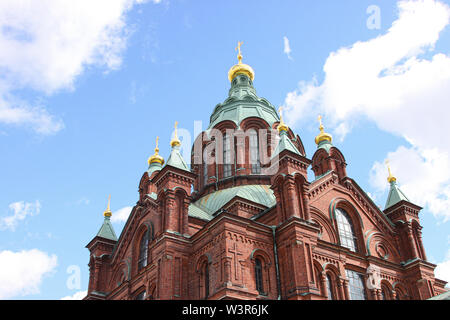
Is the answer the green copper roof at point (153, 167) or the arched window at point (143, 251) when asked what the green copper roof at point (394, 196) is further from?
the green copper roof at point (153, 167)

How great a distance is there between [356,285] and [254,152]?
1271cm

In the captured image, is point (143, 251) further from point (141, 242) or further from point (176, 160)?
point (176, 160)

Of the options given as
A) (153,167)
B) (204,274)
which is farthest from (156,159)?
(204,274)

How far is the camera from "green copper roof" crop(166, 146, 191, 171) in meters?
23.5

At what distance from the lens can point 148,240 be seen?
25.0 meters

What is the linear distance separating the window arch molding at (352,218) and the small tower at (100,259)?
13514 mm

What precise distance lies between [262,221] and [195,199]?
30.2 ft

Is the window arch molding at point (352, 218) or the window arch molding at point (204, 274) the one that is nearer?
the window arch molding at point (204, 274)

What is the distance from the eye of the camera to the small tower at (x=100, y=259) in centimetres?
2719

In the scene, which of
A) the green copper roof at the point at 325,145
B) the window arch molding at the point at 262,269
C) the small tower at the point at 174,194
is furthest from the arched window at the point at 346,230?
the small tower at the point at 174,194

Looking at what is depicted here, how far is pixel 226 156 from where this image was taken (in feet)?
107

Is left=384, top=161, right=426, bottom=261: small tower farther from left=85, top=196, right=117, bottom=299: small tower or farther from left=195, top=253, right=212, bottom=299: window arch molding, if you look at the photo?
left=85, top=196, right=117, bottom=299: small tower

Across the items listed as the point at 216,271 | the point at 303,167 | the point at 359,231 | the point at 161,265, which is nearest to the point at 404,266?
the point at 359,231
